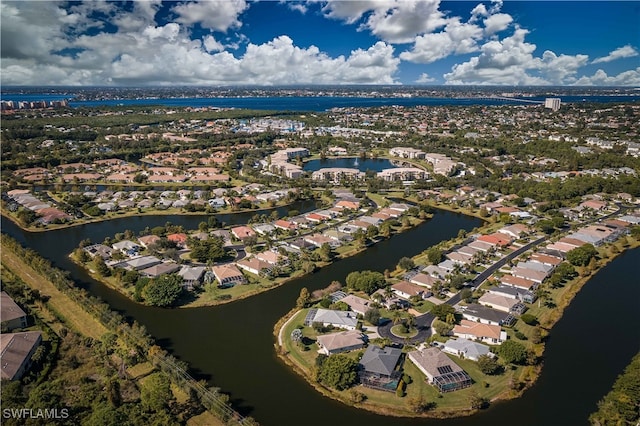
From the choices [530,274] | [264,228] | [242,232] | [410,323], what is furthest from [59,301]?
[530,274]

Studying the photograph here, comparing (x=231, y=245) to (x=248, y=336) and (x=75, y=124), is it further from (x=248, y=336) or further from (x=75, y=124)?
(x=75, y=124)

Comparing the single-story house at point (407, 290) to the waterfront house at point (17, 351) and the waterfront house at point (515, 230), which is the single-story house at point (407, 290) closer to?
the waterfront house at point (515, 230)

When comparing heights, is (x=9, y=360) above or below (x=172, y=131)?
below

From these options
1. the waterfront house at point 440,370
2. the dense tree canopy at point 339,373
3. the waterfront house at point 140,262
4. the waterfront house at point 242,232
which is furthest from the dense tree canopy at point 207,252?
the waterfront house at point 440,370

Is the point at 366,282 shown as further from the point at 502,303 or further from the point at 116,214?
the point at 116,214

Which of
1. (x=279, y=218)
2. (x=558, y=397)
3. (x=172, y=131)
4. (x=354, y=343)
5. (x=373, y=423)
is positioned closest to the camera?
(x=373, y=423)

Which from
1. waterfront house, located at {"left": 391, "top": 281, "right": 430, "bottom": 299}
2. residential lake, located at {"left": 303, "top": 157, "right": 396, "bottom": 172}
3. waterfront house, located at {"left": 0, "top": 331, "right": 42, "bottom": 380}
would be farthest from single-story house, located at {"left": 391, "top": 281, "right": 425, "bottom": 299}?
residential lake, located at {"left": 303, "top": 157, "right": 396, "bottom": 172}

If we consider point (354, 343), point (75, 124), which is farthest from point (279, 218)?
point (75, 124)

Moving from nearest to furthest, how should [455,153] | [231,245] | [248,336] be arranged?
1. [248,336]
2. [231,245]
3. [455,153]
